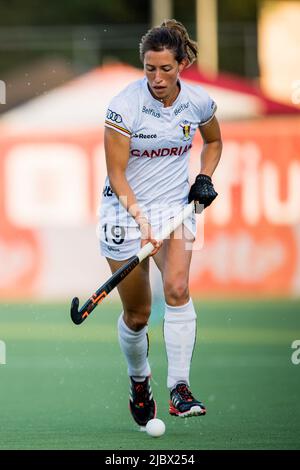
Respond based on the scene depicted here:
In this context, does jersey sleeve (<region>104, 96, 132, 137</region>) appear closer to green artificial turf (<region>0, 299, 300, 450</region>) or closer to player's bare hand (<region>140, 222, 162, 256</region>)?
player's bare hand (<region>140, 222, 162, 256</region>)

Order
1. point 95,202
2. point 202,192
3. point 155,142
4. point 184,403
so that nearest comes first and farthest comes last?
point 184,403 → point 155,142 → point 202,192 → point 95,202

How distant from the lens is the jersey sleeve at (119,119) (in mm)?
6723

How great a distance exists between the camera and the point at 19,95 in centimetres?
2238

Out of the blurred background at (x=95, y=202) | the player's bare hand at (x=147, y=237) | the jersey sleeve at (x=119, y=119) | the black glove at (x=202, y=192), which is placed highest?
the blurred background at (x=95, y=202)

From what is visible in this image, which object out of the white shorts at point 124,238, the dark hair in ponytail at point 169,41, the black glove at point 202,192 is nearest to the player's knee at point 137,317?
the white shorts at point 124,238

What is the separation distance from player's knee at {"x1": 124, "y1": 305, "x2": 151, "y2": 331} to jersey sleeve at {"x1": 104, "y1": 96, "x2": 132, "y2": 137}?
3.11 ft

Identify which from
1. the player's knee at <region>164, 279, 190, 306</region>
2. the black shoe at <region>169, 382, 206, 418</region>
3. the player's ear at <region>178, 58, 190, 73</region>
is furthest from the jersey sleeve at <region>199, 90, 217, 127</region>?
the black shoe at <region>169, 382, 206, 418</region>

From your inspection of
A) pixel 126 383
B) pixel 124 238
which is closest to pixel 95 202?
pixel 126 383

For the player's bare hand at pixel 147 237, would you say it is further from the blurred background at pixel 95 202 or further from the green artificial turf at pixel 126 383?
the blurred background at pixel 95 202

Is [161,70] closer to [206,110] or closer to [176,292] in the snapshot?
[206,110]

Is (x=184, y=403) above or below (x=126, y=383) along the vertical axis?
below

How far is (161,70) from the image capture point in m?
6.66

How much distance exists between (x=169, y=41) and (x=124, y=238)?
3.34 feet

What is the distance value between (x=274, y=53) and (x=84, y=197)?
20.7ft
